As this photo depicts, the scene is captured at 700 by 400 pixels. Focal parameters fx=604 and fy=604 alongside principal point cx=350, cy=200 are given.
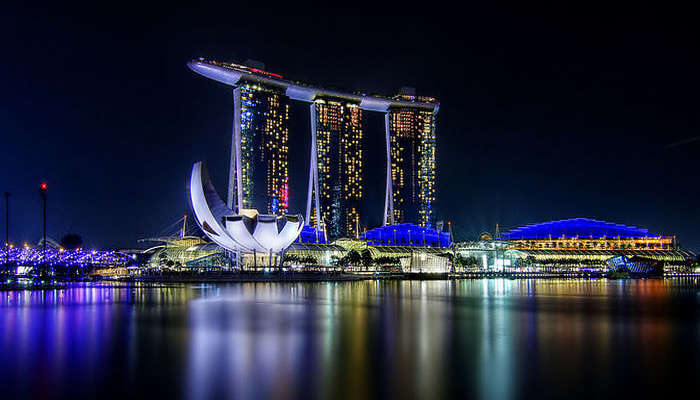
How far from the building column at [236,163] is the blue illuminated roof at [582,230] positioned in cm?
4982

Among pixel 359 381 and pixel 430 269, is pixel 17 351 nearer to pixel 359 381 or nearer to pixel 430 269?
pixel 359 381

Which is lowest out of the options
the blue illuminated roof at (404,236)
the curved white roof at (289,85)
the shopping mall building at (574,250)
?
the shopping mall building at (574,250)

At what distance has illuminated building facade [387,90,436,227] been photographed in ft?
373

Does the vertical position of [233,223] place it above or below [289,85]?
below

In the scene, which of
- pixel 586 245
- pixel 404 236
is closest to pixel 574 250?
pixel 586 245

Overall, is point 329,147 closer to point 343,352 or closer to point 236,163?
point 236,163

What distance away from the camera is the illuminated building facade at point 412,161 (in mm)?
113688

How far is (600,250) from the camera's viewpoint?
95.2m

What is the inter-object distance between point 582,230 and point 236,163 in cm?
5922

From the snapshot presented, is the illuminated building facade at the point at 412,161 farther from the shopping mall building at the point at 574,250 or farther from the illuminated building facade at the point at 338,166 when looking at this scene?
the shopping mall building at the point at 574,250

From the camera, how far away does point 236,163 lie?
298 feet

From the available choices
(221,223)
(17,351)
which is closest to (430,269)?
(221,223)

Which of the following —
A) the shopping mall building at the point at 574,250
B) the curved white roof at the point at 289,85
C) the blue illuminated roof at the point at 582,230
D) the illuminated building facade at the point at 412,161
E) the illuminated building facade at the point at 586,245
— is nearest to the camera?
the shopping mall building at the point at 574,250

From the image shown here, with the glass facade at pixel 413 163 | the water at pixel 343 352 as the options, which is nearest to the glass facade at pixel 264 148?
the glass facade at pixel 413 163
